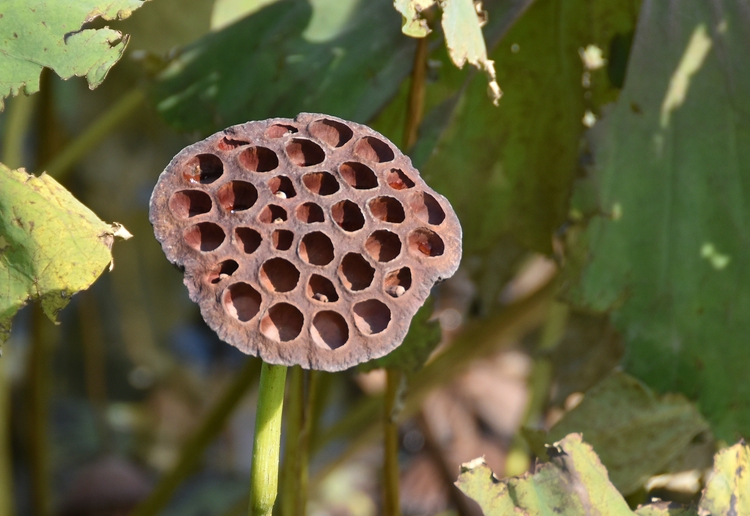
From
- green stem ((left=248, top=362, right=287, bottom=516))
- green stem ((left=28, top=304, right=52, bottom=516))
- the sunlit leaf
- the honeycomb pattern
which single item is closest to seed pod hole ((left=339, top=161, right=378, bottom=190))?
the honeycomb pattern

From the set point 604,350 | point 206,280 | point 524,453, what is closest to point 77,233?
point 206,280

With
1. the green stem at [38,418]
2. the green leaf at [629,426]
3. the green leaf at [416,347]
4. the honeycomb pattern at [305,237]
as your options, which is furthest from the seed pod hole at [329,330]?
the green stem at [38,418]

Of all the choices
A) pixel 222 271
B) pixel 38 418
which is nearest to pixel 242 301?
pixel 222 271

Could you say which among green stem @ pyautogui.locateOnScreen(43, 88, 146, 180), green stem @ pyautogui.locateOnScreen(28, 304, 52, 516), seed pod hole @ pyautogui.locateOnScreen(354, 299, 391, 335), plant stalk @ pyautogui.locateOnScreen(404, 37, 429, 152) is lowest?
green stem @ pyautogui.locateOnScreen(28, 304, 52, 516)

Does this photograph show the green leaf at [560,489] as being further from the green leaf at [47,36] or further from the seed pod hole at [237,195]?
the green leaf at [47,36]

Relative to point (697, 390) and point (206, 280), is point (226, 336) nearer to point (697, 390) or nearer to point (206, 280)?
point (206, 280)

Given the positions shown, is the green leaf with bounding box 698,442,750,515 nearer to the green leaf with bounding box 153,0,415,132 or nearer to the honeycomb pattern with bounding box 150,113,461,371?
the honeycomb pattern with bounding box 150,113,461,371
